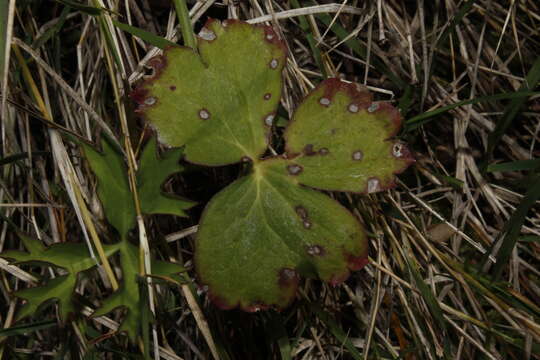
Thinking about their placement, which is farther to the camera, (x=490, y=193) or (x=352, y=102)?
(x=490, y=193)

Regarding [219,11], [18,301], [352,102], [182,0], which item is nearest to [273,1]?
[219,11]

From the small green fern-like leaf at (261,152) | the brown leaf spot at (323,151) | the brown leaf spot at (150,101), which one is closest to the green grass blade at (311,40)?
the small green fern-like leaf at (261,152)

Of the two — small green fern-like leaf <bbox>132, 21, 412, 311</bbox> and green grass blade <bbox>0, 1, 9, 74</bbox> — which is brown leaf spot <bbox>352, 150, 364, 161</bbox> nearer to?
small green fern-like leaf <bbox>132, 21, 412, 311</bbox>

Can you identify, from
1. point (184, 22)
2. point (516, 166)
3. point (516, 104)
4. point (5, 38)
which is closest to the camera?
point (5, 38)

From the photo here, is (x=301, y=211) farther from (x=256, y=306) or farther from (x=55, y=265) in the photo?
(x=55, y=265)

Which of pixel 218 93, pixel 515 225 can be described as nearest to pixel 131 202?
pixel 218 93

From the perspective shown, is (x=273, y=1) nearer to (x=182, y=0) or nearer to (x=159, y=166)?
(x=182, y=0)
